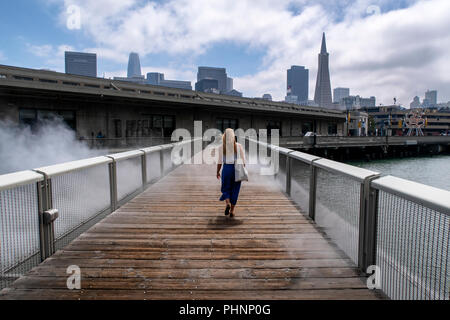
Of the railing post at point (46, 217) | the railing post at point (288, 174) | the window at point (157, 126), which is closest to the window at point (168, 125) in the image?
the window at point (157, 126)

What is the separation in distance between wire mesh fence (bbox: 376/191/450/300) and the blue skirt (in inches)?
113

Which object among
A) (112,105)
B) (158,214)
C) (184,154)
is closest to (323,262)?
(158,214)

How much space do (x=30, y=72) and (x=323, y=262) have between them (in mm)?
32559

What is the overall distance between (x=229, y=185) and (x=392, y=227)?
315 centimetres

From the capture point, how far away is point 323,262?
3559 mm

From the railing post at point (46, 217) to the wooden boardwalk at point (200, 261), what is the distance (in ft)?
0.56

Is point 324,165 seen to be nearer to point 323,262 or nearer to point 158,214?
point 323,262

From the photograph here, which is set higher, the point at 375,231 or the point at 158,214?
the point at 375,231

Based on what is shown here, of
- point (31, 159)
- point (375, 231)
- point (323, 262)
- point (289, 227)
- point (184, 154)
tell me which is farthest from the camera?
point (31, 159)

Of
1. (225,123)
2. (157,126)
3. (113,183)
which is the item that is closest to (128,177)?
(113,183)

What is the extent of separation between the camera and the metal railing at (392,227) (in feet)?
7.47

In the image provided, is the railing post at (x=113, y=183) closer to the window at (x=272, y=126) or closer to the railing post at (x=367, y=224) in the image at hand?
the railing post at (x=367, y=224)

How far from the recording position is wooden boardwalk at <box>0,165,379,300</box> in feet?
9.45

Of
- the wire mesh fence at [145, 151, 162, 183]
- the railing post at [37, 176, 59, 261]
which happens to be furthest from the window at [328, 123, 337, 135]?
the railing post at [37, 176, 59, 261]
